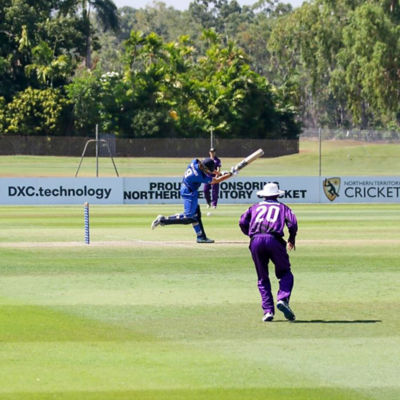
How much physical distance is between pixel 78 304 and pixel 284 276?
9.72ft

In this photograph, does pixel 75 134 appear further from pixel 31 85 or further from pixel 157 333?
pixel 157 333

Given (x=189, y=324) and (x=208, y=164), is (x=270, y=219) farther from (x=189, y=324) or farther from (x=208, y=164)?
(x=208, y=164)

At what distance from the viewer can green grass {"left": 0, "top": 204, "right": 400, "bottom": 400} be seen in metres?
8.57

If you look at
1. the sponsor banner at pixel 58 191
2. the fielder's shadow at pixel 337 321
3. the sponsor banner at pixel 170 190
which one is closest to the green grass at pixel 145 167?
the sponsor banner at pixel 170 190

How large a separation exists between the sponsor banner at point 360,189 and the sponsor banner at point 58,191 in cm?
772

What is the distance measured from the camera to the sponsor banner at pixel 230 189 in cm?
3862

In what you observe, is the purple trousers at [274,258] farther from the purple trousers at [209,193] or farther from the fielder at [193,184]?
the purple trousers at [209,193]

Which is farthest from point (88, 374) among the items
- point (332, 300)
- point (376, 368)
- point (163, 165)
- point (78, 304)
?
point (163, 165)

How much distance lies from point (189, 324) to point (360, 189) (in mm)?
29223

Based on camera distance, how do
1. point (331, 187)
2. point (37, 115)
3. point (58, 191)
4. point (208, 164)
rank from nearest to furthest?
point (208, 164), point (58, 191), point (331, 187), point (37, 115)

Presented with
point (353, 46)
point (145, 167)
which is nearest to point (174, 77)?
point (353, 46)

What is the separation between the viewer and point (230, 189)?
3912 cm

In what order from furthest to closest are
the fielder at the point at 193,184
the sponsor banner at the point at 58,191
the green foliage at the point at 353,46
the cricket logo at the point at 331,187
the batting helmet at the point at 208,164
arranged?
the green foliage at the point at 353,46, the cricket logo at the point at 331,187, the sponsor banner at the point at 58,191, the fielder at the point at 193,184, the batting helmet at the point at 208,164

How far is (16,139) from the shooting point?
44.6 metres
